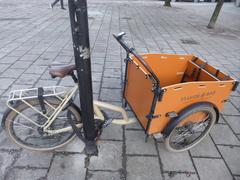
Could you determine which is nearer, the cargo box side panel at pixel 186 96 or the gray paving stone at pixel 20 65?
the cargo box side panel at pixel 186 96

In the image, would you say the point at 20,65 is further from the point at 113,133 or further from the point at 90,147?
the point at 90,147

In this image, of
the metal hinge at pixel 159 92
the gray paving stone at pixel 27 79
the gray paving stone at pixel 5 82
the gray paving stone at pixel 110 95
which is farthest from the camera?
the gray paving stone at pixel 27 79

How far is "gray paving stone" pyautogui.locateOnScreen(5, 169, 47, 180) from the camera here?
2092 millimetres

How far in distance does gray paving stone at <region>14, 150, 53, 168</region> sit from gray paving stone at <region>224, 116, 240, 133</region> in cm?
244

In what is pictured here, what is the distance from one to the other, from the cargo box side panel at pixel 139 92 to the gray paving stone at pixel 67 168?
802 mm

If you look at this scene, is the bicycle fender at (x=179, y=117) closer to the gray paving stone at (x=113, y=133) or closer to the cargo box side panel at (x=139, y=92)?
the cargo box side panel at (x=139, y=92)

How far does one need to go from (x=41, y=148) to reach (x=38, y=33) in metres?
5.17

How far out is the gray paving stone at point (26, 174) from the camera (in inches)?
82.4

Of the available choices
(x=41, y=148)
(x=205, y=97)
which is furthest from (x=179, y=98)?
(x=41, y=148)

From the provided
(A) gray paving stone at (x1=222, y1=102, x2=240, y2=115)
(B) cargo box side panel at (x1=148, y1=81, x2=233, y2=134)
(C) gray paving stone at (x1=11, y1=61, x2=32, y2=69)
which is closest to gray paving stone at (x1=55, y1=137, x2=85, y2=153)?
(B) cargo box side panel at (x1=148, y1=81, x2=233, y2=134)

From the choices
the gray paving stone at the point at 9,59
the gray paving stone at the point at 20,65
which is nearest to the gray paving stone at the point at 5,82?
the gray paving stone at the point at 20,65

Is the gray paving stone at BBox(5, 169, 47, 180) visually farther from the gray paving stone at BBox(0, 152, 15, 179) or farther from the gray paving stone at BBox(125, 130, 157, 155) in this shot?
the gray paving stone at BBox(125, 130, 157, 155)

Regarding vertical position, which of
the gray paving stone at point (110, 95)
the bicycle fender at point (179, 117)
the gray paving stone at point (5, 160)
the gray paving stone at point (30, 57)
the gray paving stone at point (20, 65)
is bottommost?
the gray paving stone at point (30, 57)

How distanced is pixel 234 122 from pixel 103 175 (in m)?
2.07
